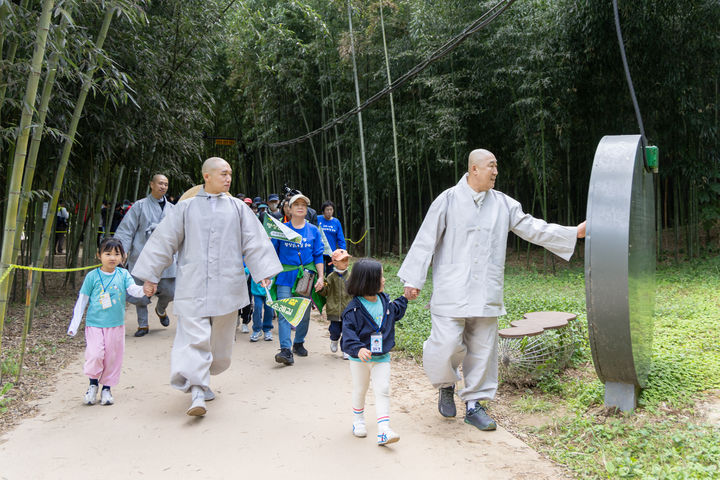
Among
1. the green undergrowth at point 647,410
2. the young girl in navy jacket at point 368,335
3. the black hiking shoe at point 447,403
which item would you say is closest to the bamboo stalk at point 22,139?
the young girl in navy jacket at point 368,335

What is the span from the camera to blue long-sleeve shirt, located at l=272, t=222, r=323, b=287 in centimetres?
445

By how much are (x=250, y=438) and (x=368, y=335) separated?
2.67 ft

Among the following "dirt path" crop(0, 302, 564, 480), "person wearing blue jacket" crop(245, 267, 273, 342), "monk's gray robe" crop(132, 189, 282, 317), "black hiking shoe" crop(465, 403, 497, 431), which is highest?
"monk's gray robe" crop(132, 189, 282, 317)

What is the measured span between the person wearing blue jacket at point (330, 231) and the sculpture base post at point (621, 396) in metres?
3.03

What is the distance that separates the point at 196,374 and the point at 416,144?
Result: 768 centimetres

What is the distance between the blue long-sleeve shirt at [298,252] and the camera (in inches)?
175

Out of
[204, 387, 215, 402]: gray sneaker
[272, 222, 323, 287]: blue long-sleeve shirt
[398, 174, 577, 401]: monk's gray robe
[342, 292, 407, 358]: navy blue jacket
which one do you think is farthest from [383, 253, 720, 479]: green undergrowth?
[204, 387, 215, 402]: gray sneaker

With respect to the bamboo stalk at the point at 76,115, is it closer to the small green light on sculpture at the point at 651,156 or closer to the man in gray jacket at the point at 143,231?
the man in gray jacket at the point at 143,231

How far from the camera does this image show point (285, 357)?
165 inches

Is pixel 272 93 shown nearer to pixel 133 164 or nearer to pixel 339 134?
pixel 339 134

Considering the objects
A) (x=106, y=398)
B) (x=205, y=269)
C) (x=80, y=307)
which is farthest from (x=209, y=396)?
(x=80, y=307)

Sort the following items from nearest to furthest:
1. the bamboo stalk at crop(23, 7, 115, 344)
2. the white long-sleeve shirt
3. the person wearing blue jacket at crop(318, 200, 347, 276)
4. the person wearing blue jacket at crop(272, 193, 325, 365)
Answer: the white long-sleeve shirt < the bamboo stalk at crop(23, 7, 115, 344) < the person wearing blue jacket at crop(272, 193, 325, 365) < the person wearing blue jacket at crop(318, 200, 347, 276)

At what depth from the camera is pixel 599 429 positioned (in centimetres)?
276

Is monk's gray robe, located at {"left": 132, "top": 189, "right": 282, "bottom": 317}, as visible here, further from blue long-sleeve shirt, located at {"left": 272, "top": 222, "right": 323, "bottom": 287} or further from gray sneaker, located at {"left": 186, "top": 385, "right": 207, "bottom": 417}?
blue long-sleeve shirt, located at {"left": 272, "top": 222, "right": 323, "bottom": 287}
